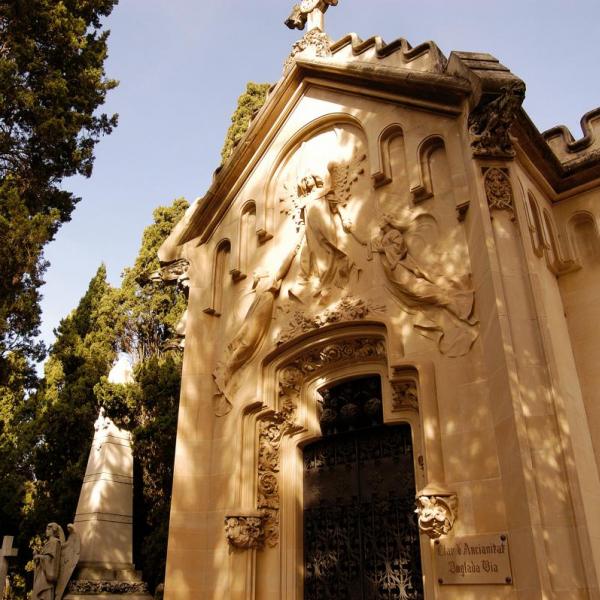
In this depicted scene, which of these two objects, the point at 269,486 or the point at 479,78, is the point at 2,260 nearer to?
the point at 269,486

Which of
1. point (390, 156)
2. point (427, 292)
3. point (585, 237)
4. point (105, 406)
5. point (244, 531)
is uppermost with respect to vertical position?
point (390, 156)

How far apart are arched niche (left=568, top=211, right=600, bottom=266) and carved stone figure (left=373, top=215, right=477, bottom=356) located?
6.83 ft

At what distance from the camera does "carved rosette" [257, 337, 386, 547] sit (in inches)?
301

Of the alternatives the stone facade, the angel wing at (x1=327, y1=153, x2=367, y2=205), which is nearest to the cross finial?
the stone facade

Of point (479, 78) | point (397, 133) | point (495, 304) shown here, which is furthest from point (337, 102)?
point (495, 304)

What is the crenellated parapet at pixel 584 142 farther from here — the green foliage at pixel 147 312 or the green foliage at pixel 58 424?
the green foliage at pixel 58 424

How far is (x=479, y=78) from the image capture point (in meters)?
6.77

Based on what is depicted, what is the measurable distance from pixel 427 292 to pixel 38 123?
10.0 metres

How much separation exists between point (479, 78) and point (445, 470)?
4491 millimetres

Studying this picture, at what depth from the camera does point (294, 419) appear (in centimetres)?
819

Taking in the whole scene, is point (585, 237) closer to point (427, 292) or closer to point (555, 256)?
point (555, 256)

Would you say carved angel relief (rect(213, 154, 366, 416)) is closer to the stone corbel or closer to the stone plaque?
the stone corbel

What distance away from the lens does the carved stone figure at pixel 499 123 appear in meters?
6.55

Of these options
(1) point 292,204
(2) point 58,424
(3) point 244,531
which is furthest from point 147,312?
(3) point 244,531
